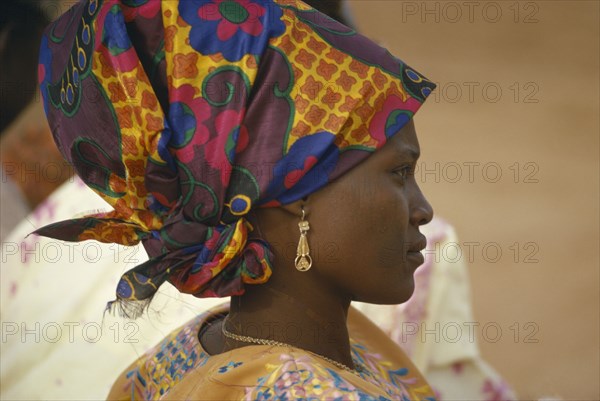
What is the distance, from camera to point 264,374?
1.92m

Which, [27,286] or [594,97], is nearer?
[27,286]

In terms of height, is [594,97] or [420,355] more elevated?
[594,97]

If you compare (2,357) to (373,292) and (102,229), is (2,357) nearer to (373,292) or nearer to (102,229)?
(102,229)

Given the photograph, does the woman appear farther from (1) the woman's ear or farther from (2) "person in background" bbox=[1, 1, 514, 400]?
(2) "person in background" bbox=[1, 1, 514, 400]

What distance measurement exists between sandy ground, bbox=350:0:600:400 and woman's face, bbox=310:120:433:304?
1553 mm

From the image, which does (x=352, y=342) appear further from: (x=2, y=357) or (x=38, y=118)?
(x=38, y=118)

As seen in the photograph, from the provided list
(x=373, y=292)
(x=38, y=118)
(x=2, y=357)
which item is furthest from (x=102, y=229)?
(x=38, y=118)

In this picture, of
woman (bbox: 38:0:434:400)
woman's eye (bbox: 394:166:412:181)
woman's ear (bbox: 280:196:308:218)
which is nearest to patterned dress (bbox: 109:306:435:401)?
woman (bbox: 38:0:434:400)

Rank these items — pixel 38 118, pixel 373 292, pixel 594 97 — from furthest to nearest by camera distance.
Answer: pixel 594 97 < pixel 38 118 < pixel 373 292

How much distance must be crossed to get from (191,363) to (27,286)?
167 cm

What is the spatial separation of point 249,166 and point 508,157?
510 centimetres

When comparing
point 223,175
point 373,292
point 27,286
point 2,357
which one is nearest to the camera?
point 223,175

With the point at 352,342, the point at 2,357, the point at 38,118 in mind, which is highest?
the point at 38,118

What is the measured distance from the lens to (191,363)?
2.17 metres
